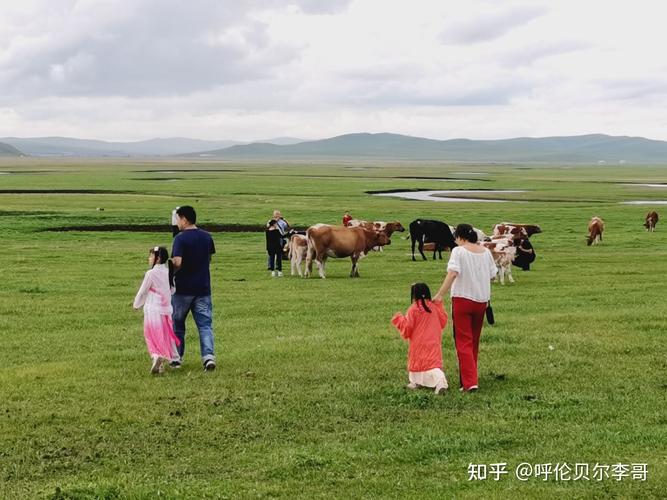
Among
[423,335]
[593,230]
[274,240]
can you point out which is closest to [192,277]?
[423,335]

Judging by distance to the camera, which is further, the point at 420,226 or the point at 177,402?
the point at 420,226

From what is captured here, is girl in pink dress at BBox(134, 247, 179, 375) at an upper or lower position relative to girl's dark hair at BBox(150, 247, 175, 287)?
lower

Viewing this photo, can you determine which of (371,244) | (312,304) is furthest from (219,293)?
(371,244)

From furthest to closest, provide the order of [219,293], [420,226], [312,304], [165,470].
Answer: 1. [420,226]
2. [219,293]
3. [312,304]
4. [165,470]

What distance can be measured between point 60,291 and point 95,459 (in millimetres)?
15276

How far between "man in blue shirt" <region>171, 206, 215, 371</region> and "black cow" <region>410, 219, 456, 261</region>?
20.6 m

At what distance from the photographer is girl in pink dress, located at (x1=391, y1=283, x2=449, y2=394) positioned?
462 inches

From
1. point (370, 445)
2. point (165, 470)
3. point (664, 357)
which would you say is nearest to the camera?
point (165, 470)

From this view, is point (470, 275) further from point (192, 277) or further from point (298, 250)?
point (298, 250)

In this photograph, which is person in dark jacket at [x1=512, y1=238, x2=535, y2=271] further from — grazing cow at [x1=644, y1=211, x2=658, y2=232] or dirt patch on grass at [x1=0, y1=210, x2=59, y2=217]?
dirt patch on grass at [x1=0, y1=210, x2=59, y2=217]

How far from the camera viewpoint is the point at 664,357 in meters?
13.9

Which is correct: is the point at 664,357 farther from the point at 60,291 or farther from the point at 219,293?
the point at 60,291

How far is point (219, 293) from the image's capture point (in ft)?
76.7

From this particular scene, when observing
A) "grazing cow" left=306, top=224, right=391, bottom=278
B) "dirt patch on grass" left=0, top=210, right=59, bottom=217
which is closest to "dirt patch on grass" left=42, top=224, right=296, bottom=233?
"dirt patch on grass" left=0, top=210, right=59, bottom=217
